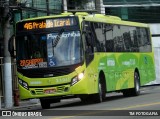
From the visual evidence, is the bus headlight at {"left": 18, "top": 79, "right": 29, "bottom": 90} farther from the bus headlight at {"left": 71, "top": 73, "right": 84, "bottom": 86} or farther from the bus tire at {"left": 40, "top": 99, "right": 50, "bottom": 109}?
the bus headlight at {"left": 71, "top": 73, "right": 84, "bottom": 86}

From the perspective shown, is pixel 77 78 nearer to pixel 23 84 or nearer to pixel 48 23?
pixel 23 84

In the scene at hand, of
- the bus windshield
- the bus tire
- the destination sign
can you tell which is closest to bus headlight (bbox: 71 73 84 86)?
the bus windshield

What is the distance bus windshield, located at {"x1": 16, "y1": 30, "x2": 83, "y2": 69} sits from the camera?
22.8 m

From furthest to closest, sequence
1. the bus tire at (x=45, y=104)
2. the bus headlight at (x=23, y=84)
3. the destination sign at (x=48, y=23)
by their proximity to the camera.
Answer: the bus tire at (x=45, y=104)
the destination sign at (x=48, y=23)
the bus headlight at (x=23, y=84)

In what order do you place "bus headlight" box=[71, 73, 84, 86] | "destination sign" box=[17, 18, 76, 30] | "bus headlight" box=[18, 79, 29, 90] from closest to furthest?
"bus headlight" box=[71, 73, 84, 86] < "bus headlight" box=[18, 79, 29, 90] < "destination sign" box=[17, 18, 76, 30]

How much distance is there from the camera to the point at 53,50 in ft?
74.9

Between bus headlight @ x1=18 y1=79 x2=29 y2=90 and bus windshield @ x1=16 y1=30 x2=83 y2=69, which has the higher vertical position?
bus windshield @ x1=16 y1=30 x2=83 y2=69

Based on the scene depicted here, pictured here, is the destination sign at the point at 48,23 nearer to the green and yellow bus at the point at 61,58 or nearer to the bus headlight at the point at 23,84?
the green and yellow bus at the point at 61,58

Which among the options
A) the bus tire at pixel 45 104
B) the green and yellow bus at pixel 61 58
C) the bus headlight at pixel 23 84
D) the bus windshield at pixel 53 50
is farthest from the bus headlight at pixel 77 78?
the bus tire at pixel 45 104

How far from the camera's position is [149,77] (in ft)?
107

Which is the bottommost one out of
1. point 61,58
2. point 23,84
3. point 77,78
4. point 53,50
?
point 23,84

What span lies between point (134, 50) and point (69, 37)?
24.0 ft

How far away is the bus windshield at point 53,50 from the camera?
22.8 m

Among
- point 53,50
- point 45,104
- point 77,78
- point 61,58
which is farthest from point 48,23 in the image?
point 45,104
